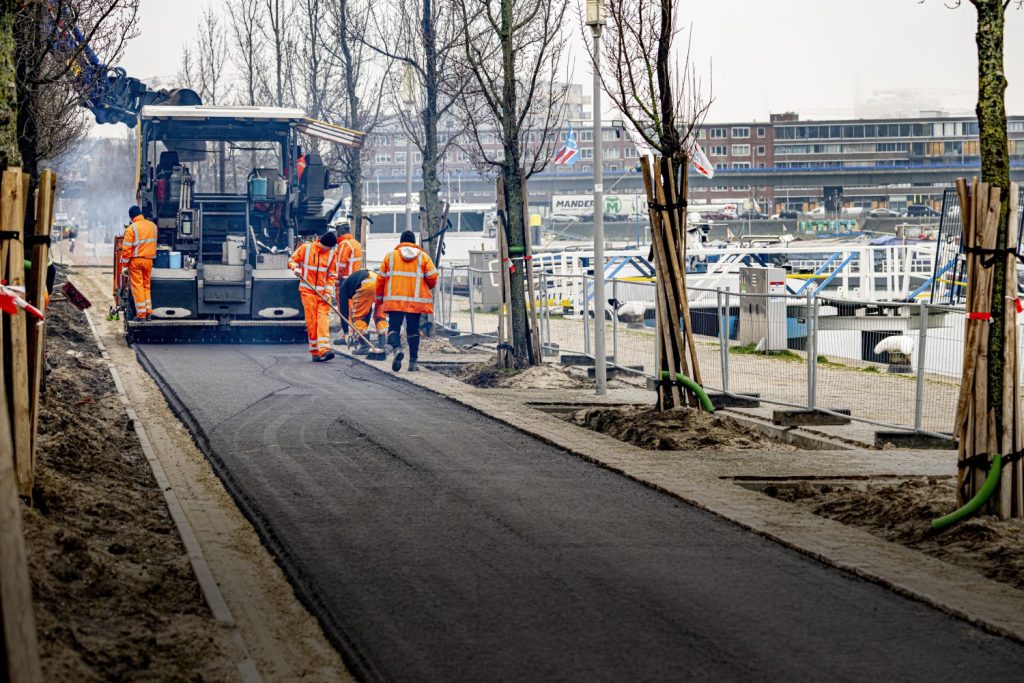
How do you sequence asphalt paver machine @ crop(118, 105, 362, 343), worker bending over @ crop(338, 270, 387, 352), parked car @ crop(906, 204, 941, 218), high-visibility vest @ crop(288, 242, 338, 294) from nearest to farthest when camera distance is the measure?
1. high-visibility vest @ crop(288, 242, 338, 294)
2. worker bending over @ crop(338, 270, 387, 352)
3. asphalt paver machine @ crop(118, 105, 362, 343)
4. parked car @ crop(906, 204, 941, 218)

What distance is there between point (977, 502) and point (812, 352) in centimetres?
591

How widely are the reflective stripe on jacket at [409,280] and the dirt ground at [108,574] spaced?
748cm

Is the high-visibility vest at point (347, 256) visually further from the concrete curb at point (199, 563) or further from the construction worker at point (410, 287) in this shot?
the concrete curb at point (199, 563)

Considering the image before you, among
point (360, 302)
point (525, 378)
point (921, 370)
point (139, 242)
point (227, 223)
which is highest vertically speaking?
point (227, 223)

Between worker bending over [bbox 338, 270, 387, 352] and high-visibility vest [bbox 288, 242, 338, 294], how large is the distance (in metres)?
0.59

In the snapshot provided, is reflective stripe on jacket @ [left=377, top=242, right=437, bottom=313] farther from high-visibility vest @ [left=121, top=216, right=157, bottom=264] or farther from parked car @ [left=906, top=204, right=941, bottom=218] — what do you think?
parked car @ [left=906, top=204, right=941, bottom=218]

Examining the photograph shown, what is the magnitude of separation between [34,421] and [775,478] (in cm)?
564

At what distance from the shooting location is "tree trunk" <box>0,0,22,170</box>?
30.8 feet

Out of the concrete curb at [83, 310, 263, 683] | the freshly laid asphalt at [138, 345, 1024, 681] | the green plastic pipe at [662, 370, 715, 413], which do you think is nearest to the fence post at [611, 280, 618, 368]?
the green plastic pipe at [662, 370, 715, 413]

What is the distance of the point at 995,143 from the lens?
9.14 metres

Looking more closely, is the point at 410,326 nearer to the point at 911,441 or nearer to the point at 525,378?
the point at 525,378

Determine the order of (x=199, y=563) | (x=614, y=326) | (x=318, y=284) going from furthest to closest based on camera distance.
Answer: (x=318, y=284)
(x=614, y=326)
(x=199, y=563)

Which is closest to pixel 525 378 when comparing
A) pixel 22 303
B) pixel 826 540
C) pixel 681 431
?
pixel 681 431

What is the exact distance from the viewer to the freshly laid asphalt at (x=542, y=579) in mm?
6309
